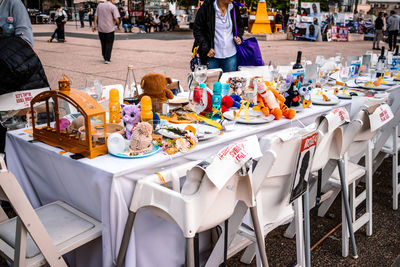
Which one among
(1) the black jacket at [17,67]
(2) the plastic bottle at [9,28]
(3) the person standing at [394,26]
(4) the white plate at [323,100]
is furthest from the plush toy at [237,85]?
(3) the person standing at [394,26]

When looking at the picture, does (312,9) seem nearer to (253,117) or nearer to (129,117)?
(253,117)

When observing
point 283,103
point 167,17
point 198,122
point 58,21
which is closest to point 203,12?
point 283,103

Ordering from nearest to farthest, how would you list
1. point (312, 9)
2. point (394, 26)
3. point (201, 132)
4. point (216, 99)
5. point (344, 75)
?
point (201, 132), point (216, 99), point (344, 75), point (394, 26), point (312, 9)

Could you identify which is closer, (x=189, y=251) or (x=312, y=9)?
(x=189, y=251)

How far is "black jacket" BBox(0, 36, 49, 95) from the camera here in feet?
9.20

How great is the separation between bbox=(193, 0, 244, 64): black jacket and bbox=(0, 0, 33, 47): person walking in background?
1.78 meters

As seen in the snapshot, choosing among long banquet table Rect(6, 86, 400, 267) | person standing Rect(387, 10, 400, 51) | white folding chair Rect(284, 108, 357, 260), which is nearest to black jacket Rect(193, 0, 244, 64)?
long banquet table Rect(6, 86, 400, 267)

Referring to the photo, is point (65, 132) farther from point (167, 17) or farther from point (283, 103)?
point (167, 17)

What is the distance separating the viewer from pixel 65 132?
1892 mm

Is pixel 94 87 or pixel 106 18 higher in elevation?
pixel 106 18

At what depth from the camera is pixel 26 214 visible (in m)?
1.53

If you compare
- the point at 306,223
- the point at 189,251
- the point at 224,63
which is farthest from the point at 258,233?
the point at 224,63

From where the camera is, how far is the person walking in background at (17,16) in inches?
137

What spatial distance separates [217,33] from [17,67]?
2.31 metres
